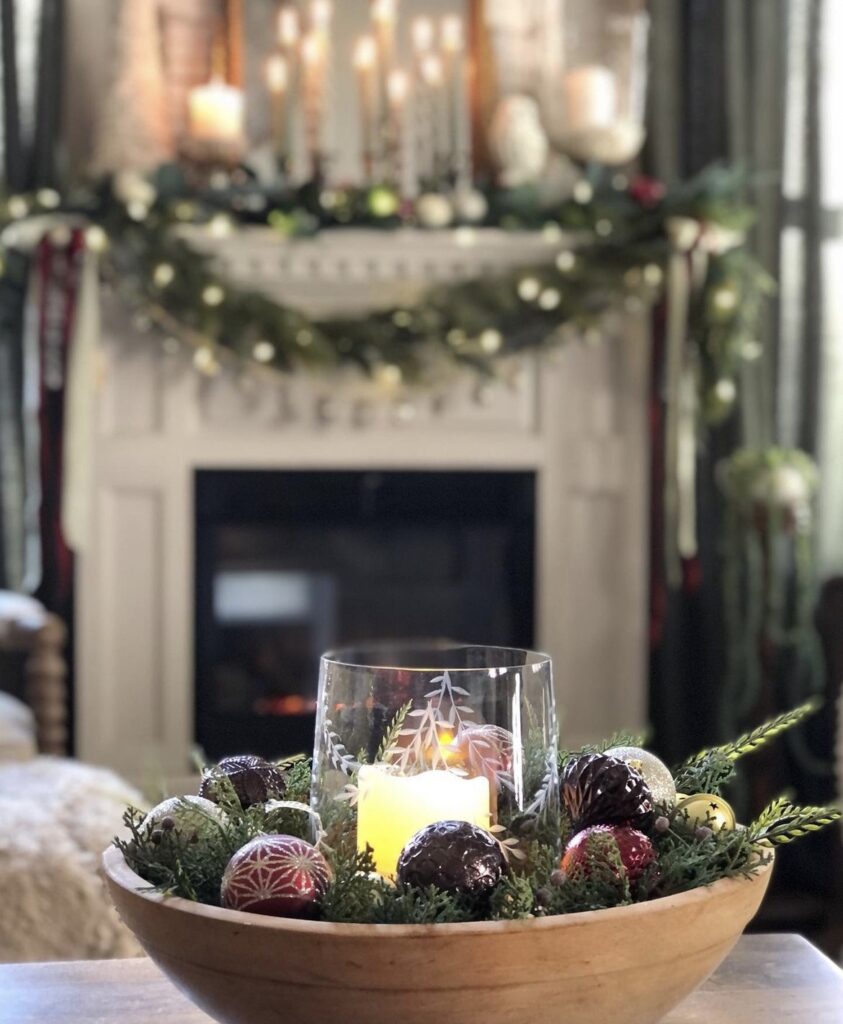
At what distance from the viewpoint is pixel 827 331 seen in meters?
3.68

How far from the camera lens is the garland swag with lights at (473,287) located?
3408mm

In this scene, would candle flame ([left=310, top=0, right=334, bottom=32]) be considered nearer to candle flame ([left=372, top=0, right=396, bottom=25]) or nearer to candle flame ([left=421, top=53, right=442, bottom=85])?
candle flame ([left=372, top=0, right=396, bottom=25])

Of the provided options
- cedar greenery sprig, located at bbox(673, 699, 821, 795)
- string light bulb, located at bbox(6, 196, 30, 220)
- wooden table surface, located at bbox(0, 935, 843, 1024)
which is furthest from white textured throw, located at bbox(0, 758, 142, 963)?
string light bulb, located at bbox(6, 196, 30, 220)

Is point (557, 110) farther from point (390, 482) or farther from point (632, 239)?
point (390, 482)

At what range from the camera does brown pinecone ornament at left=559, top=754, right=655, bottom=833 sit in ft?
2.87

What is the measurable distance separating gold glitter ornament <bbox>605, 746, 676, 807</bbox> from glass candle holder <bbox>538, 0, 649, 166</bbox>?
2.82 meters

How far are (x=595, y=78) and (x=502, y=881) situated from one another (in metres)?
3.05

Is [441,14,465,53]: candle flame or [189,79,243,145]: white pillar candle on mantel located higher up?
[441,14,465,53]: candle flame

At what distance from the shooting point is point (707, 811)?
2.96 ft

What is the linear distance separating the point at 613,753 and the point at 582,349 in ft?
9.57

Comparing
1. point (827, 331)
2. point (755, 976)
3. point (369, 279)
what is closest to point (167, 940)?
point (755, 976)

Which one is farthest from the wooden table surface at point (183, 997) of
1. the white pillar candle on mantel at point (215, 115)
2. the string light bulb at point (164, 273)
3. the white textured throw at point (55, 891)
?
the white pillar candle on mantel at point (215, 115)

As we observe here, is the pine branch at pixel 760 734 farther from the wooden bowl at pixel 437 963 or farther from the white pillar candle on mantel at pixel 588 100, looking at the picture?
the white pillar candle on mantel at pixel 588 100

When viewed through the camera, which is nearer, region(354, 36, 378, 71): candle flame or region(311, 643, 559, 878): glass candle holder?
region(311, 643, 559, 878): glass candle holder
